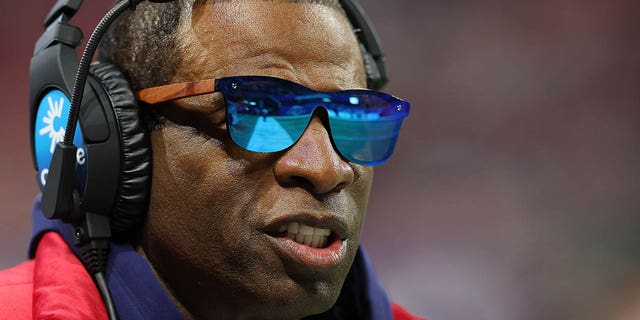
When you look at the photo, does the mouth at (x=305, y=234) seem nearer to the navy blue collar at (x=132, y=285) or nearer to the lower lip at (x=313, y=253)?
the lower lip at (x=313, y=253)

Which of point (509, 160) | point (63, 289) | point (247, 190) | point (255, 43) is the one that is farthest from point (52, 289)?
point (509, 160)

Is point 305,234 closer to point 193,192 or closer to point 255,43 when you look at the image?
point 193,192

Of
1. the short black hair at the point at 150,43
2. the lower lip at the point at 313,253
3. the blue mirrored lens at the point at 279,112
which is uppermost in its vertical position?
the short black hair at the point at 150,43

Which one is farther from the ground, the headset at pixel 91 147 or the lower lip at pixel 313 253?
the headset at pixel 91 147

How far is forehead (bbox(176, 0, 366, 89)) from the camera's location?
3.71 feet

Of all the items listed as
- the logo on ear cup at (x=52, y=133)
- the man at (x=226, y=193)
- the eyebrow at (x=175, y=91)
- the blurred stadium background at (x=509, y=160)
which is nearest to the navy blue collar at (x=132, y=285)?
the man at (x=226, y=193)

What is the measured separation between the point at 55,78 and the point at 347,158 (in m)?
0.43

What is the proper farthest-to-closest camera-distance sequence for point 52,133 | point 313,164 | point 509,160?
point 509,160, point 52,133, point 313,164

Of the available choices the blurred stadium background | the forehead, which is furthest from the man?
the blurred stadium background

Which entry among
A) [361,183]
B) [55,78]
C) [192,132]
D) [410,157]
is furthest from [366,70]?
[410,157]

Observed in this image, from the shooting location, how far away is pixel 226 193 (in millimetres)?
1099

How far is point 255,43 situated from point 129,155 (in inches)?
9.1

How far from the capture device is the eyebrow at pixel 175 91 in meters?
1.10

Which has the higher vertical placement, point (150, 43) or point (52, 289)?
point (150, 43)
